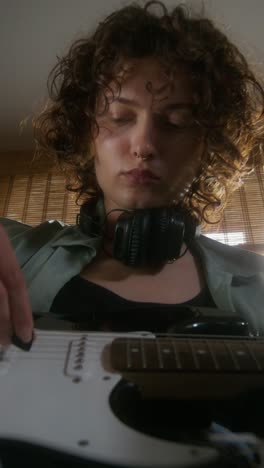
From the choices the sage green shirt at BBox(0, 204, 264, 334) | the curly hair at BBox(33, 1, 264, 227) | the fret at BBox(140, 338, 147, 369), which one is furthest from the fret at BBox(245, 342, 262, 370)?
the curly hair at BBox(33, 1, 264, 227)

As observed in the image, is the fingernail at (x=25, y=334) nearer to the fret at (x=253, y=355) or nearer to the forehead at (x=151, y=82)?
the fret at (x=253, y=355)

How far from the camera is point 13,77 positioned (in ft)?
5.06

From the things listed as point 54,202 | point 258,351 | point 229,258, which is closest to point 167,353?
point 258,351

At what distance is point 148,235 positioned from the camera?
733 mm

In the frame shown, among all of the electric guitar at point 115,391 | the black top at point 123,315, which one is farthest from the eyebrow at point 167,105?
the electric guitar at point 115,391

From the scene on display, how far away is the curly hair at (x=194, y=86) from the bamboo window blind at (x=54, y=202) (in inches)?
17.5

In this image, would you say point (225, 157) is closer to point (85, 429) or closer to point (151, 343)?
point (151, 343)

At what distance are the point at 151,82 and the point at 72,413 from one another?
78 centimetres

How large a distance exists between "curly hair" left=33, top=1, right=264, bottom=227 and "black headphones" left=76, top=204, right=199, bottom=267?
0.23 meters

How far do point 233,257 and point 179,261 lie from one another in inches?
6.5

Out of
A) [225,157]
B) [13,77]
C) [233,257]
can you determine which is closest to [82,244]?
[233,257]

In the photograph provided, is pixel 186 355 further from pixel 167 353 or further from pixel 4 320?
pixel 4 320

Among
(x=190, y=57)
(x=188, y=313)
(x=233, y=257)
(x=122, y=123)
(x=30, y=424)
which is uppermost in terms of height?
(x=190, y=57)

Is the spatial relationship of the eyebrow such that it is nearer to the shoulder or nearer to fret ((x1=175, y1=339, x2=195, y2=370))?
the shoulder
